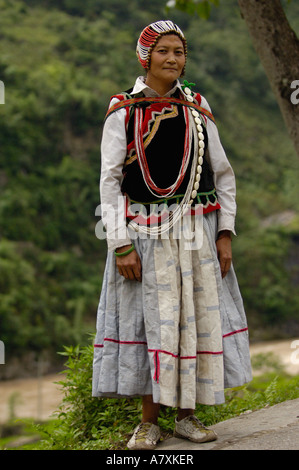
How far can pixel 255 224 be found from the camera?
2302cm

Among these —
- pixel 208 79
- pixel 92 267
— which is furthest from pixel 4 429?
pixel 208 79

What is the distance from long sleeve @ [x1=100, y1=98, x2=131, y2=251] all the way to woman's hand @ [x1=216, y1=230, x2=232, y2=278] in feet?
1.34

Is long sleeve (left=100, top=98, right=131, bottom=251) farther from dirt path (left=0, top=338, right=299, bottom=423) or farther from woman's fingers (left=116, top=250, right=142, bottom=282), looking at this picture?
dirt path (left=0, top=338, right=299, bottom=423)

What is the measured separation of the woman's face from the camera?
245cm

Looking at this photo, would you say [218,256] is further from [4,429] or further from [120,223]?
[4,429]

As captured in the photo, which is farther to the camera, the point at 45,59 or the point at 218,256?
the point at 45,59

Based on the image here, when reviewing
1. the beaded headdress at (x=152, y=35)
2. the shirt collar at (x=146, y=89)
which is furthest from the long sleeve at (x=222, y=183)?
the beaded headdress at (x=152, y=35)

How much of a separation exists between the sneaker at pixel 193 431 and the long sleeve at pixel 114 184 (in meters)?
0.80

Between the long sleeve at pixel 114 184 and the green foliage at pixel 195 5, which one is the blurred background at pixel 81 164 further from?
the long sleeve at pixel 114 184

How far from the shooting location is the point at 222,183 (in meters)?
2.62

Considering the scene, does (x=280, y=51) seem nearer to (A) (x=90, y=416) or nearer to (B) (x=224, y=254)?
(B) (x=224, y=254)

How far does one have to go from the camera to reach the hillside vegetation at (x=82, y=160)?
17.3 meters
